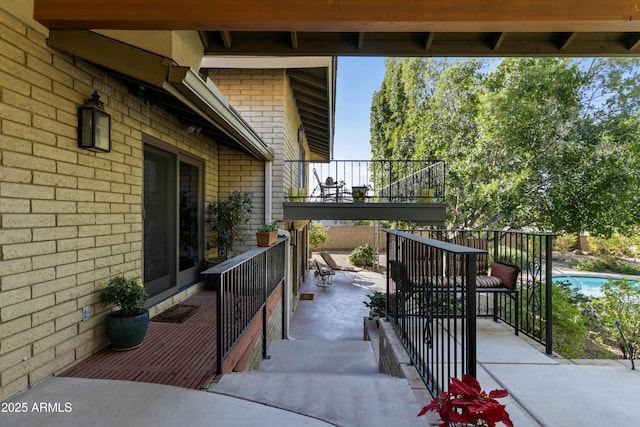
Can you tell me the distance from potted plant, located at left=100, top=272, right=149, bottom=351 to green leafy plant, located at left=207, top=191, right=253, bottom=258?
98.2 inches

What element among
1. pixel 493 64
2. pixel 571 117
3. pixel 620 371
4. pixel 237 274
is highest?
pixel 493 64

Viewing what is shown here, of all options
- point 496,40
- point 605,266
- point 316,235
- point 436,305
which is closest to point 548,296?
point 436,305

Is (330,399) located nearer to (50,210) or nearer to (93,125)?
(50,210)

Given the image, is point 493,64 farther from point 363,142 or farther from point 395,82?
point 363,142

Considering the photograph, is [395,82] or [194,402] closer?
[194,402]

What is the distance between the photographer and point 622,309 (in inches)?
233

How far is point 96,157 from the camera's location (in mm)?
2729

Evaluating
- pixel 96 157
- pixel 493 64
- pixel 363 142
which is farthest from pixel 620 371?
pixel 363 142

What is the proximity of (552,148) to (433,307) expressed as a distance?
7902 millimetres

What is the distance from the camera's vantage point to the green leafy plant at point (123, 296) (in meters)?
2.69

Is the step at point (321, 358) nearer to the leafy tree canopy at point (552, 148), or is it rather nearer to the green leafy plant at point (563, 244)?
the leafy tree canopy at point (552, 148)

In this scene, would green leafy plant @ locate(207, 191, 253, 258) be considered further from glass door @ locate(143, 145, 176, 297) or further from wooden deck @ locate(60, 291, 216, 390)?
wooden deck @ locate(60, 291, 216, 390)

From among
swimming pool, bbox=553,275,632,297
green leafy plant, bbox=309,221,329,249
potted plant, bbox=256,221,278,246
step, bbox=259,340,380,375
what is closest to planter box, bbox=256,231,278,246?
potted plant, bbox=256,221,278,246

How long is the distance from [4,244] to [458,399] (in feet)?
8.84
